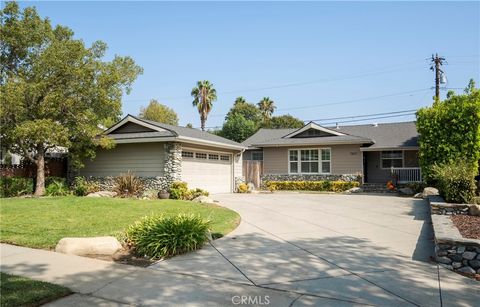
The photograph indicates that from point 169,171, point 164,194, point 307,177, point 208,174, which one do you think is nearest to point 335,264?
point 164,194

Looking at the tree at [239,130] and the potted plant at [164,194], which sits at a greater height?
the tree at [239,130]

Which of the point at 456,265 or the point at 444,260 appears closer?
the point at 456,265

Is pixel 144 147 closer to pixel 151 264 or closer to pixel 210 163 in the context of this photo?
pixel 210 163

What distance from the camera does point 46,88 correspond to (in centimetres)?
1688

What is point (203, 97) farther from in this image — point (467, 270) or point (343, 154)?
point (467, 270)

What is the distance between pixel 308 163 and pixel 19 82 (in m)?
17.1

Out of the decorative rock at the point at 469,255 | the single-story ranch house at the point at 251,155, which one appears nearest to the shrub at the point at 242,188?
the single-story ranch house at the point at 251,155

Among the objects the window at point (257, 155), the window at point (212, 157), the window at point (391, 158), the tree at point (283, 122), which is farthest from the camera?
the tree at point (283, 122)

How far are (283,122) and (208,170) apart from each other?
32.6m

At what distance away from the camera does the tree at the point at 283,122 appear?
170ft

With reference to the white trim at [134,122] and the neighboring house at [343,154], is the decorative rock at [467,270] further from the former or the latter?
the neighboring house at [343,154]

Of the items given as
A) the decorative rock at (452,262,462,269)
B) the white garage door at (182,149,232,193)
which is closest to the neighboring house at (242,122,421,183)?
the white garage door at (182,149,232,193)

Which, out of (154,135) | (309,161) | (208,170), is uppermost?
(154,135)

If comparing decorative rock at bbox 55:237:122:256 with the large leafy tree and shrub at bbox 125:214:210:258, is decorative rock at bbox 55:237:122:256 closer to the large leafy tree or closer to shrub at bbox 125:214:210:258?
shrub at bbox 125:214:210:258
